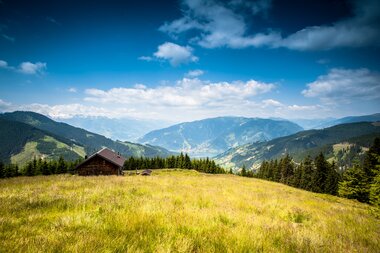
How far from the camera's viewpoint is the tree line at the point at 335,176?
3744 cm

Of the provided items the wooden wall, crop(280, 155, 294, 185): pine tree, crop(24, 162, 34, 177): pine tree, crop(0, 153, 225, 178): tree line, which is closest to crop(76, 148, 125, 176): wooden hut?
the wooden wall

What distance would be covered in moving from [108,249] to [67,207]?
156 inches

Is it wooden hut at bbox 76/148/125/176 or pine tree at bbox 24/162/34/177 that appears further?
pine tree at bbox 24/162/34/177

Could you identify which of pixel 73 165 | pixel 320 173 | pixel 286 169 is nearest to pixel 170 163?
pixel 73 165

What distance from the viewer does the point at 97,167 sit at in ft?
144

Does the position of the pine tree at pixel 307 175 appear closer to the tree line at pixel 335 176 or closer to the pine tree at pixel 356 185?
the tree line at pixel 335 176

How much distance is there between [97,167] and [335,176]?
271 ft

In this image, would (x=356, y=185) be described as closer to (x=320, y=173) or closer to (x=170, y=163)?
(x=320, y=173)

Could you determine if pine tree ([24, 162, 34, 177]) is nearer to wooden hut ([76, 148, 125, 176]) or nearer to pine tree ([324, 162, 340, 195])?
wooden hut ([76, 148, 125, 176])

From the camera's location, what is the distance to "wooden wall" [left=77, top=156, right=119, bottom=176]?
143 ft

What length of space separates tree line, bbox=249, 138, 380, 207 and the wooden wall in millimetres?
42770

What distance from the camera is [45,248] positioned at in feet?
9.53

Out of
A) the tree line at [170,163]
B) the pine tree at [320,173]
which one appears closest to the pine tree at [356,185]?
the pine tree at [320,173]

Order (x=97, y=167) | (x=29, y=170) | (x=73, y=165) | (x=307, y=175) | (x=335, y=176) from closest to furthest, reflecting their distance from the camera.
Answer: (x=97, y=167)
(x=335, y=176)
(x=29, y=170)
(x=307, y=175)
(x=73, y=165)
